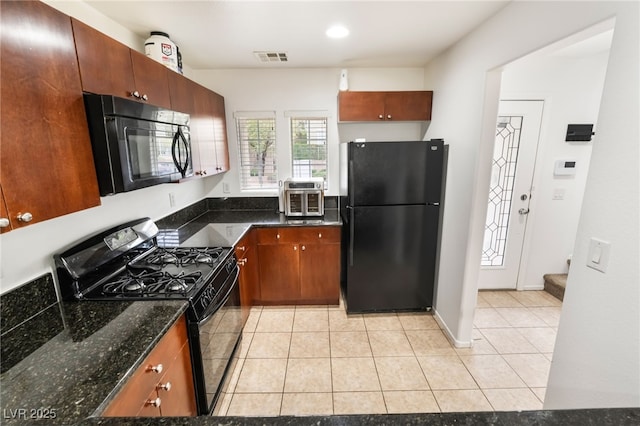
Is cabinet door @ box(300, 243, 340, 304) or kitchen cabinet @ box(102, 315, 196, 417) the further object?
cabinet door @ box(300, 243, 340, 304)

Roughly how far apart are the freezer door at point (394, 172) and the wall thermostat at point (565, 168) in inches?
56.4

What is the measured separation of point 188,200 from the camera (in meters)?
2.85

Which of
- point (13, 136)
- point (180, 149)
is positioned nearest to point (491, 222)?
point (180, 149)

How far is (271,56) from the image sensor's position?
264 centimetres

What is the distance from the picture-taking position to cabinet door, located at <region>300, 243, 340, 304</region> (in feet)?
9.25

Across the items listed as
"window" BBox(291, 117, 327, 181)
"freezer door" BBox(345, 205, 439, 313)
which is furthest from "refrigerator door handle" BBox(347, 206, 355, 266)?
"window" BBox(291, 117, 327, 181)

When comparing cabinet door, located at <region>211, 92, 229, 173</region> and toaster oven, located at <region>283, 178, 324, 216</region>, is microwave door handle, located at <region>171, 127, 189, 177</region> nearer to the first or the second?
cabinet door, located at <region>211, 92, 229, 173</region>

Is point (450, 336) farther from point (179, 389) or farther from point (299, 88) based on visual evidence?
point (299, 88)

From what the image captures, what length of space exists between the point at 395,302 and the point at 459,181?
130 cm

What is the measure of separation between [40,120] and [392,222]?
7.70 feet

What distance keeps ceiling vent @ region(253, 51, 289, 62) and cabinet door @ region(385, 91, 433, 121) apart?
1053mm

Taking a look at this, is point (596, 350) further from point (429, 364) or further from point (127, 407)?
point (127, 407)

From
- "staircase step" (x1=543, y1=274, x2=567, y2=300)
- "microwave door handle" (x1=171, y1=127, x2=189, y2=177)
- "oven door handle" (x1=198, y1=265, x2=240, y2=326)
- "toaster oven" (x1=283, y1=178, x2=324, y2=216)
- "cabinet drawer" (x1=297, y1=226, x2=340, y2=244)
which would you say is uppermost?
"microwave door handle" (x1=171, y1=127, x2=189, y2=177)

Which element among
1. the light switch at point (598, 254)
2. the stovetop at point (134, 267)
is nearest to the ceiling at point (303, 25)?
the stovetop at point (134, 267)
